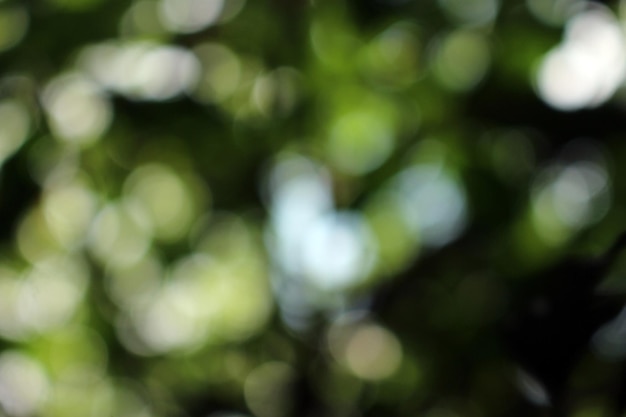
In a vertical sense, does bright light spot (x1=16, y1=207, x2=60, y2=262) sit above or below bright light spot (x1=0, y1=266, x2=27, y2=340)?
above

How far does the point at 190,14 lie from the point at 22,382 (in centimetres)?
48

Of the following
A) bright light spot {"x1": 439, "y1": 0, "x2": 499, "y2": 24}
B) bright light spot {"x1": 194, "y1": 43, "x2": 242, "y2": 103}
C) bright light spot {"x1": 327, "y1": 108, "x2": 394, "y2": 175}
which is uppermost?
bright light spot {"x1": 439, "y1": 0, "x2": 499, "y2": 24}

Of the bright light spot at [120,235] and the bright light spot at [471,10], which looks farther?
the bright light spot at [120,235]

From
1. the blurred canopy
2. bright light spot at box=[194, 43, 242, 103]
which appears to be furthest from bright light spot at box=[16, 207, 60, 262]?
bright light spot at box=[194, 43, 242, 103]

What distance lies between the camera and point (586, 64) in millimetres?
1076

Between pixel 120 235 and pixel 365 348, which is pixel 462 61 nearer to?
pixel 365 348

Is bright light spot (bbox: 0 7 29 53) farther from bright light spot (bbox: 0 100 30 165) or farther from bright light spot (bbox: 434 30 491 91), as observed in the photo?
bright light spot (bbox: 434 30 491 91)

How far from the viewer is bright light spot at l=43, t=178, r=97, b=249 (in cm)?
120

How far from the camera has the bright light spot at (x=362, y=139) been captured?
45.9 inches

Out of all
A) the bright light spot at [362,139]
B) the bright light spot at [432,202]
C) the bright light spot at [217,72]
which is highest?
the bright light spot at [217,72]

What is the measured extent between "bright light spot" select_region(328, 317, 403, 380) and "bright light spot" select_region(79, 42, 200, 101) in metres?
0.33

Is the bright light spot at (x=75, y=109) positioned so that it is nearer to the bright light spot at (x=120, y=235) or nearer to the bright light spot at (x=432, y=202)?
the bright light spot at (x=120, y=235)

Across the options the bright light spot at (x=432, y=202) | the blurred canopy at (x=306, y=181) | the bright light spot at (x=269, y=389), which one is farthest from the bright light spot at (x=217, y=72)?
the bright light spot at (x=269, y=389)

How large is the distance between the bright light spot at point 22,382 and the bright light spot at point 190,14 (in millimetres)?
435
